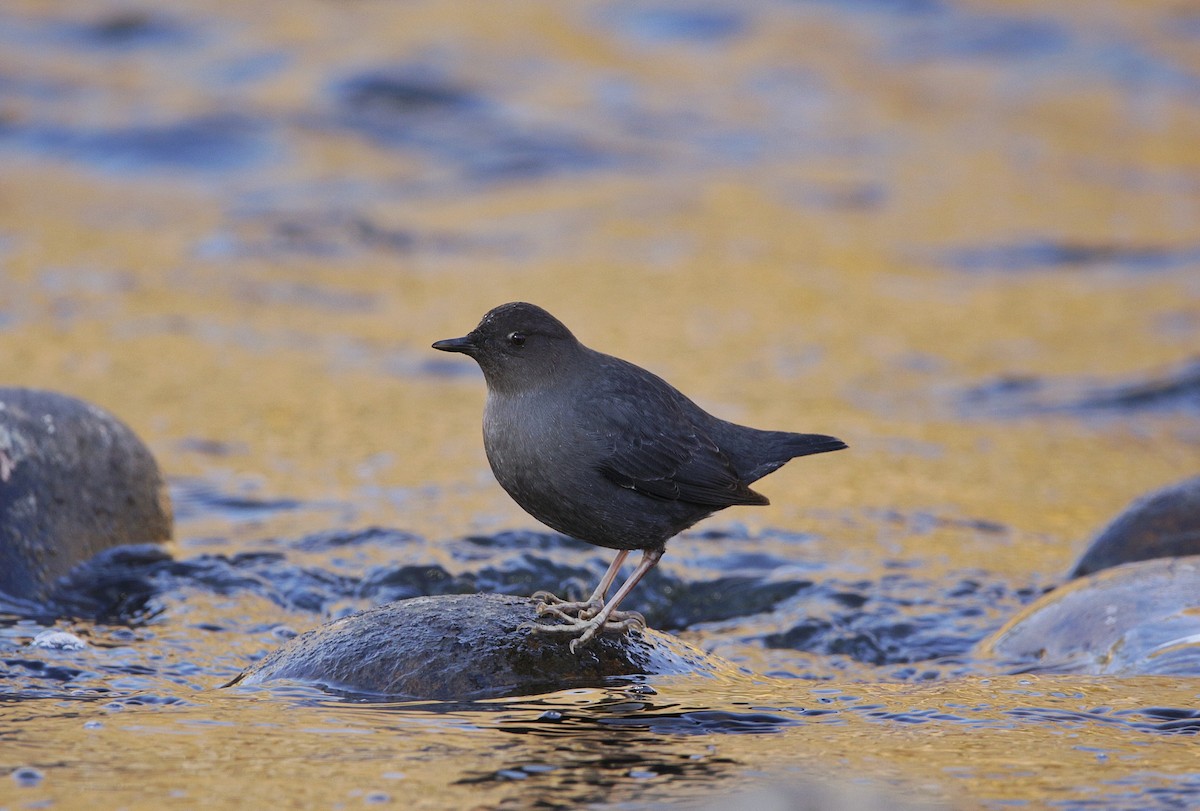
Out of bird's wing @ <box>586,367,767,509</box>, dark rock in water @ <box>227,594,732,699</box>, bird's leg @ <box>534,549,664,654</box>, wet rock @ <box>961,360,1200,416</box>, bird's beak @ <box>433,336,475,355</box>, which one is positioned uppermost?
wet rock @ <box>961,360,1200,416</box>

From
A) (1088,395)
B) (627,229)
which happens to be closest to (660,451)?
(1088,395)

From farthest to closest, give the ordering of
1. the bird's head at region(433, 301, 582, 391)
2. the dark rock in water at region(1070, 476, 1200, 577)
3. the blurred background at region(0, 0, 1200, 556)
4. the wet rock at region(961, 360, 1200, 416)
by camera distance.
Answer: the wet rock at region(961, 360, 1200, 416) < the blurred background at region(0, 0, 1200, 556) < the dark rock in water at region(1070, 476, 1200, 577) < the bird's head at region(433, 301, 582, 391)

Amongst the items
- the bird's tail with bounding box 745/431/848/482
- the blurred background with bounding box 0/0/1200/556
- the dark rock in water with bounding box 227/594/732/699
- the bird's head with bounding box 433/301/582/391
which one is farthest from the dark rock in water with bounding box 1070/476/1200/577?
the bird's head with bounding box 433/301/582/391

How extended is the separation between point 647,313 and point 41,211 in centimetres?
Result: 573

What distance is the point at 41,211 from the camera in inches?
521

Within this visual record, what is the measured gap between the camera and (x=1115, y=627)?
5.30 m

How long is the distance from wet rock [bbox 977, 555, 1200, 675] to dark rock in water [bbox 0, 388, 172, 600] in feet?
12.2

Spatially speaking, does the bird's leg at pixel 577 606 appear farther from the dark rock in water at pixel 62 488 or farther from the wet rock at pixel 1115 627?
the dark rock in water at pixel 62 488

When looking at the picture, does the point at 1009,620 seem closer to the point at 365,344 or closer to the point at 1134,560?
the point at 1134,560

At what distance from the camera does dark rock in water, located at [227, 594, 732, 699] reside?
454 cm

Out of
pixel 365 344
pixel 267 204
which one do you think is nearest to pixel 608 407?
pixel 365 344

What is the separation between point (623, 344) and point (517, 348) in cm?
601

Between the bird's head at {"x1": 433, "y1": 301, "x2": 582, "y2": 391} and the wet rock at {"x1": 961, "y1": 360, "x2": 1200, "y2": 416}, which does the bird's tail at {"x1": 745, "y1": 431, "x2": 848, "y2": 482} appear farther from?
the wet rock at {"x1": 961, "y1": 360, "x2": 1200, "y2": 416}

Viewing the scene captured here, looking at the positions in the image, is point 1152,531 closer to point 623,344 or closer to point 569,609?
point 569,609
